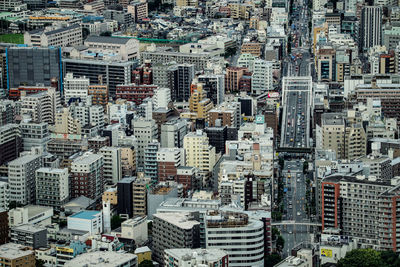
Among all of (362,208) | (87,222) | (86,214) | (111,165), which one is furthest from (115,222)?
(362,208)

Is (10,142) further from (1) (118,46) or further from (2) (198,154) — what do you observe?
(1) (118,46)

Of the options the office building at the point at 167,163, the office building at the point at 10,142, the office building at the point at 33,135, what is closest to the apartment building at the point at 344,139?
the office building at the point at 167,163

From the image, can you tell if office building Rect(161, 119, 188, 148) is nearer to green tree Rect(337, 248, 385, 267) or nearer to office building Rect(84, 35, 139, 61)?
green tree Rect(337, 248, 385, 267)

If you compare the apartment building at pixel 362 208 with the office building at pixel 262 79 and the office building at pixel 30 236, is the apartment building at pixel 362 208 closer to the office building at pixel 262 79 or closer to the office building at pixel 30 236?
the office building at pixel 30 236

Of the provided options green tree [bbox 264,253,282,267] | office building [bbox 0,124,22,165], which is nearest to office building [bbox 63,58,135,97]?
office building [bbox 0,124,22,165]

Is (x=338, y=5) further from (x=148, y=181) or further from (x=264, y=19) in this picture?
(x=148, y=181)

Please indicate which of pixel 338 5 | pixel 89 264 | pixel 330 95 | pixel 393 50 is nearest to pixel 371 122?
pixel 330 95
